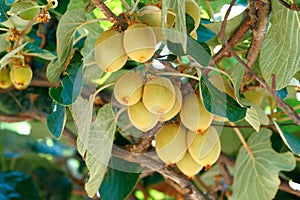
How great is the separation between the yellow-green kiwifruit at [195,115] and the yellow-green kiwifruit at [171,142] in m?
0.02

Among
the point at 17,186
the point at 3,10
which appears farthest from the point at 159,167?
the point at 17,186

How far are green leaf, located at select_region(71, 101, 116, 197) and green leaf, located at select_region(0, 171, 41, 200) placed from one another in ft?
1.92

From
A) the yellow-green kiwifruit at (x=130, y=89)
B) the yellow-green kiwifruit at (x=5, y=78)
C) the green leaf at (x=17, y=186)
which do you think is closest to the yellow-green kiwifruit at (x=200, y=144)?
the yellow-green kiwifruit at (x=130, y=89)

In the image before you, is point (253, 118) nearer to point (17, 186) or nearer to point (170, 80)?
point (170, 80)

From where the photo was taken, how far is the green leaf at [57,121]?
750 mm

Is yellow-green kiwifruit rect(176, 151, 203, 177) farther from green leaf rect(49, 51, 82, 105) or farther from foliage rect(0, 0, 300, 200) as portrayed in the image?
green leaf rect(49, 51, 82, 105)

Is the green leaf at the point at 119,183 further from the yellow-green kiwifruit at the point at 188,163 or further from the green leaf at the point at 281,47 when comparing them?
the green leaf at the point at 281,47

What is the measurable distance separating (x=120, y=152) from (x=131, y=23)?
0.28 m

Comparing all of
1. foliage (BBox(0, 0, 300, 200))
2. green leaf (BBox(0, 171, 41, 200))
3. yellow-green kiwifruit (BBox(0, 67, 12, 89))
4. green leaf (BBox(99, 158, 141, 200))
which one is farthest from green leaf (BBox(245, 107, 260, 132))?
green leaf (BBox(0, 171, 41, 200))

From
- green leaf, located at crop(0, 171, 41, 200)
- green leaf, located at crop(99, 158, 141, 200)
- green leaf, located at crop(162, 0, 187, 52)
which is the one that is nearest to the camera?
green leaf, located at crop(162, 0, 187, 52)

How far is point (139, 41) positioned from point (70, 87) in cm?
12

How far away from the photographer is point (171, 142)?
78cm

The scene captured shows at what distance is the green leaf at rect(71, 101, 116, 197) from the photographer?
76 centimetres

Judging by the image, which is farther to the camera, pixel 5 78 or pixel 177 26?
pixel 5 78
